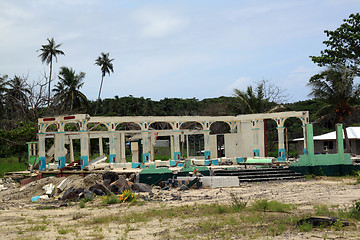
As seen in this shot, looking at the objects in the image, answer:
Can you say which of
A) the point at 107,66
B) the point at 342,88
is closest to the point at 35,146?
the point at 342,88

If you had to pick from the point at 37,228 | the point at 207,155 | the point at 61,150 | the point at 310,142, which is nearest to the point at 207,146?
the point at 207,155

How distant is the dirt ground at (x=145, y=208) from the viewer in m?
9.66

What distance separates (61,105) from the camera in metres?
42.3

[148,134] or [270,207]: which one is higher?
[148,134]

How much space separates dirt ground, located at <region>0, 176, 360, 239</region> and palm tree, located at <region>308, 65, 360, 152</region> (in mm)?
9659

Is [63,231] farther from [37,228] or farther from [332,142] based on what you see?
[332,142]

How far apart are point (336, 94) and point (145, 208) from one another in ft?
63.1

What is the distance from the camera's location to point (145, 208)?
530 inches

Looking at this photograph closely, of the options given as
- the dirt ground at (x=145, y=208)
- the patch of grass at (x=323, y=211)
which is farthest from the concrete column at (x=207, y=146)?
the patch of grass at (x=323, y=211)

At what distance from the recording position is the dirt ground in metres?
9.66

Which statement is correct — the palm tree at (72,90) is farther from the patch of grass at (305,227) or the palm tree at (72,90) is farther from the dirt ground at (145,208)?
the patch of grass at (305,227)

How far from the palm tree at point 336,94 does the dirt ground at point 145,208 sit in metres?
9.66

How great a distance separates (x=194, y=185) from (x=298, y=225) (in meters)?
9.43

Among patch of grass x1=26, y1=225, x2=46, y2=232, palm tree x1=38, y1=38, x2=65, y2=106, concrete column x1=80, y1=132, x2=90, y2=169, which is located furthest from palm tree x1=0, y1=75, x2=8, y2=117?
patch of grass x1=26, y1=225, x2=46, y2=232
